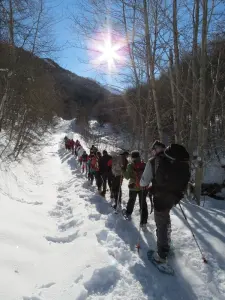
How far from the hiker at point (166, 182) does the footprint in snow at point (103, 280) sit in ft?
2.56

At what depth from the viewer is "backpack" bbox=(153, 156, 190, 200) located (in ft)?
12.0

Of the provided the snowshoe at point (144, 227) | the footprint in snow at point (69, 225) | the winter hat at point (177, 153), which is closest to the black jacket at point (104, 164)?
the footprint in snow at point (69, 225)

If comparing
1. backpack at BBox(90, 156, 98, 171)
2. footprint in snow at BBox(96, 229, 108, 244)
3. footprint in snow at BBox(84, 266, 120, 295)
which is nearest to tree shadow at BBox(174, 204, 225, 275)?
footprint in snow at BBox(84, 266, 120, 295)

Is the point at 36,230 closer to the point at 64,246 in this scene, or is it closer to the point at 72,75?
the point at 64,246

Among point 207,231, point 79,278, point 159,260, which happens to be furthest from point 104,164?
point 79,278

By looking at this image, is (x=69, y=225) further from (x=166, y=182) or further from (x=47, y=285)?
(x=166, y=182)

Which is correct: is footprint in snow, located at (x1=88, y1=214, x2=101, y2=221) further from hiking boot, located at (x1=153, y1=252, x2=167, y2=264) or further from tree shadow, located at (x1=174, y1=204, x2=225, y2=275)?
hiking boot, located at (x1=153, y1=252, x2=167, y2=264)

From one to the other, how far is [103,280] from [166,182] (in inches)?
63.9

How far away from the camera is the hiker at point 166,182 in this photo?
3652 mm

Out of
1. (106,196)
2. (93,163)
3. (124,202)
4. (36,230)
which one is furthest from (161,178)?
(93,163)

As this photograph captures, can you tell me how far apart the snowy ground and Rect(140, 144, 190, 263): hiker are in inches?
18.4

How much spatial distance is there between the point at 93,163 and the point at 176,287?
736cm

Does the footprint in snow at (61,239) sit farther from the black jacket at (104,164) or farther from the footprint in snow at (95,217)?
the black jacket at (104,164)

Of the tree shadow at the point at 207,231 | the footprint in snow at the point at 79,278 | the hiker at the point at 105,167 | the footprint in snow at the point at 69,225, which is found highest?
the hiker at the point at 105,167
